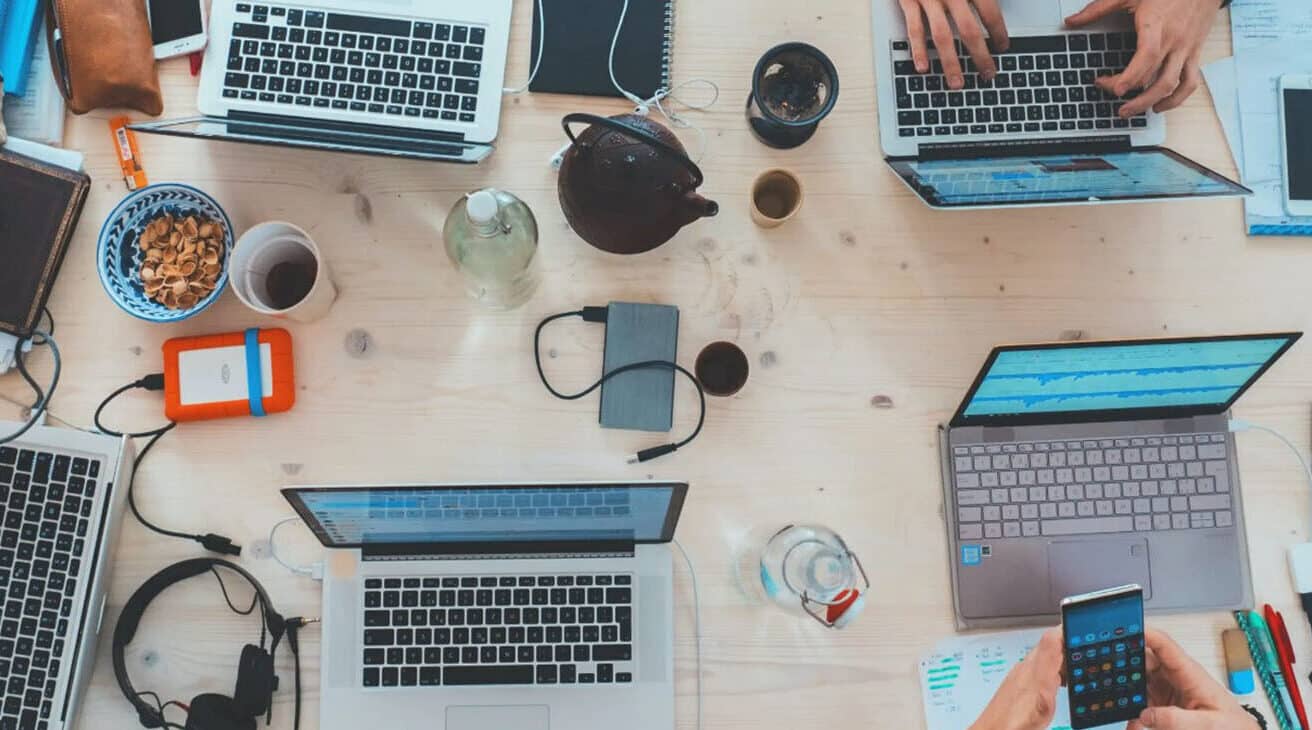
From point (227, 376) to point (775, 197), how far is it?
671 mm

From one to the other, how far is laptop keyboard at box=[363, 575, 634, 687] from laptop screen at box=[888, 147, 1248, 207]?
58 cm

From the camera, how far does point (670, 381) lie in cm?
102

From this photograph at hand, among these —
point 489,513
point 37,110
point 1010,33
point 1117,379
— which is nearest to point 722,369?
point 489,513

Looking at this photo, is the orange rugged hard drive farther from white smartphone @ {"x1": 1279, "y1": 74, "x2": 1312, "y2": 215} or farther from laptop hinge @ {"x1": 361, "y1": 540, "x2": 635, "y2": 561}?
white smartphone @ {"x1": 1279, "y1": 74, "x2": 1312, "y2": 215}

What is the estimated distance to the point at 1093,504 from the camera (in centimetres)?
101

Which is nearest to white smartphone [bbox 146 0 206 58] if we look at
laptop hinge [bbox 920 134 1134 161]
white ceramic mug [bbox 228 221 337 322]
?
white ceramic mug [bbox 228 221 337 322]

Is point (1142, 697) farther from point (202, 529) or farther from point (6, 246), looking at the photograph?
point (6, 246)

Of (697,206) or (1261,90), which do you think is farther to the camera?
(1261,90)

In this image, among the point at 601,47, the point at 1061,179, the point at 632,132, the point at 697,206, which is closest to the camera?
the point at 632,132

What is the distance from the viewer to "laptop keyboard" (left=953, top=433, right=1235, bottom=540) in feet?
3.31

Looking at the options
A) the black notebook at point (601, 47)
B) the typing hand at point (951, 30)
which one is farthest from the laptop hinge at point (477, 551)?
the typing hand at point (951, 30)

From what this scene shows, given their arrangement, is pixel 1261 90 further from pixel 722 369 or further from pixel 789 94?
pixel 722 369

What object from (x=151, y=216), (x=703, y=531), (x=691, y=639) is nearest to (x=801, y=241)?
(x=703, y=531)

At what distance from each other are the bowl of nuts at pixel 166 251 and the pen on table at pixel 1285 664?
1.24 meters
